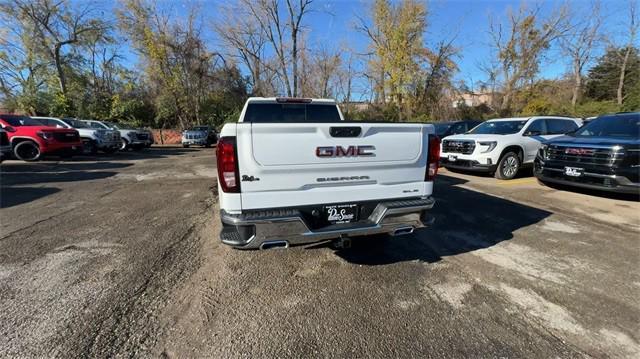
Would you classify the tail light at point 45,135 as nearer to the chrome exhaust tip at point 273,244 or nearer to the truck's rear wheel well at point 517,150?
the chrome exhaust tip at point 273,244

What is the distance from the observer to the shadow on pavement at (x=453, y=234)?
371 centimetres

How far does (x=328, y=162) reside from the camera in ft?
9.05

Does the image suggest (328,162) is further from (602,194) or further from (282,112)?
(602,194)

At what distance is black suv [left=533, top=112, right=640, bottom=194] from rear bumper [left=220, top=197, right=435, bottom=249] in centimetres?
523

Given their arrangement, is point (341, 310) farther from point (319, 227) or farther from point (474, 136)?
point (474, 136)

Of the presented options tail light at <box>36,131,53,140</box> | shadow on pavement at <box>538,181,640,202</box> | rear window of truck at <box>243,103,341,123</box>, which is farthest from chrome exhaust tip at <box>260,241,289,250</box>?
tail light at <box>36,131,53,140</box>

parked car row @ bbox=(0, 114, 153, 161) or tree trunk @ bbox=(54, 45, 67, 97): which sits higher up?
tree trunk @ bbox=(54, 45, 67, 97)

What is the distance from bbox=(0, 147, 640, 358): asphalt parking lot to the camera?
2.25 m

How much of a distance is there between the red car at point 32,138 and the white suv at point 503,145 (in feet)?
45.4

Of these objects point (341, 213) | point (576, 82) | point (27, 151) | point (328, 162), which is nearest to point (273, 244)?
point (341, 213)

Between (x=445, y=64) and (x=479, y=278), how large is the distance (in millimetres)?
29920

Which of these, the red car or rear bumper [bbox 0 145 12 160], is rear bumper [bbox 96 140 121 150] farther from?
rear bumper [bbox 0 145 12 160]

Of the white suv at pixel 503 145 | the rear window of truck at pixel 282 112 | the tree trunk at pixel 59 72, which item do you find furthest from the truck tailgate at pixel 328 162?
the tree trunk at pixel 59 72

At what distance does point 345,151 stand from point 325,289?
4.47ft
